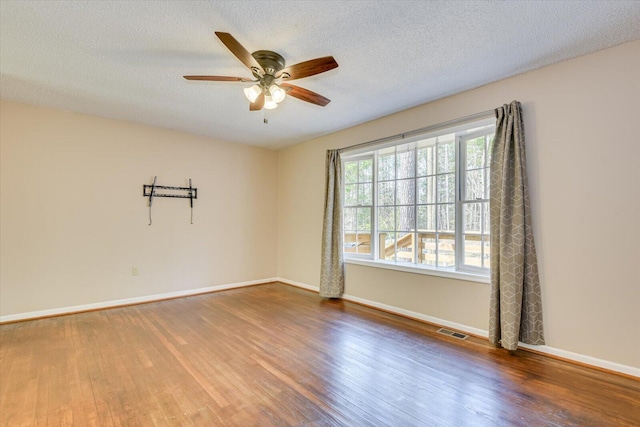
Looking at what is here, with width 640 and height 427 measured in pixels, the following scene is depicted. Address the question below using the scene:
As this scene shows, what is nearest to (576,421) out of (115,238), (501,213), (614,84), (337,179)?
(501,213)

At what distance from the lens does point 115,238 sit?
4152mm

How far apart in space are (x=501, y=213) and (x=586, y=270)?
30.6 inches

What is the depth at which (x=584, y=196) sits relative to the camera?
2.49m

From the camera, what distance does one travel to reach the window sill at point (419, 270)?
10.2 ft

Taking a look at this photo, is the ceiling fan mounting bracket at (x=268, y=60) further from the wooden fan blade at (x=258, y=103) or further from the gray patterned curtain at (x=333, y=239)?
the gray patterned curtain at (x=333, y=239)

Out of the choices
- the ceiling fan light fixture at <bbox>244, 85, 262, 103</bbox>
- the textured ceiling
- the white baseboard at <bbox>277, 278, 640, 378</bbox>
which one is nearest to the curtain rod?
the textured ceiling

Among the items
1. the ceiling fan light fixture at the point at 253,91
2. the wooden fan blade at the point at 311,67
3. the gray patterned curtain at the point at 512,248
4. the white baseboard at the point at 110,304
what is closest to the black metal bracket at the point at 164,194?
the white baseboard at the point at 110,304

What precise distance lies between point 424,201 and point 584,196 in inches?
60.8

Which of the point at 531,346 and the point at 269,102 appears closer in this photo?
the point at 269,102

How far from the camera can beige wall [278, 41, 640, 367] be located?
230 centimetres

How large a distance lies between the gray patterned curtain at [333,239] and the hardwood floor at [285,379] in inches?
41.4

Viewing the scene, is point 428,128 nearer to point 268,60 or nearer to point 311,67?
point 311,67

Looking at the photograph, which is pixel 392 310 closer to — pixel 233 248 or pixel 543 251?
pixel 543 251

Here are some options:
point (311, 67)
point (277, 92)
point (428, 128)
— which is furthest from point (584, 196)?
point (277, 92)
